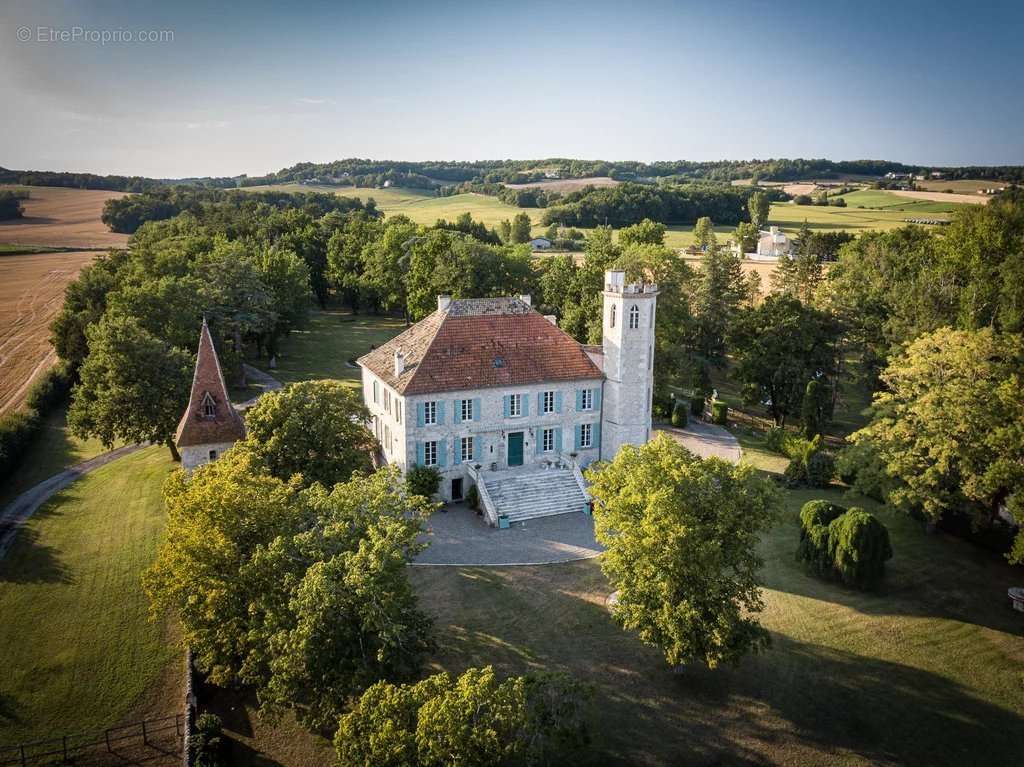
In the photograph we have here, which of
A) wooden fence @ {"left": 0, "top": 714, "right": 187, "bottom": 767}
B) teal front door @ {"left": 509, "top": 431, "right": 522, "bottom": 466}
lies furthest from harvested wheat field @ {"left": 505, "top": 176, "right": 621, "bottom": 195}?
wooden fence @ {"left": 0, "top": 714, "right": 187, "bottom": 767}

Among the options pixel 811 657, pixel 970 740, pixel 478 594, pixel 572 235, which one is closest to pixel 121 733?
pixel 478 594

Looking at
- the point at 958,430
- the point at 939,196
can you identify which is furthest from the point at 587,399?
the point at 939,196

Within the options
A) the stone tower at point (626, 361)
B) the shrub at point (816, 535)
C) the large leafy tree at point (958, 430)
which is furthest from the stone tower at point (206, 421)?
the large leafy tree at point (958, 430)

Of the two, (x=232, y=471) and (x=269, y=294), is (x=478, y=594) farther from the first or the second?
(x=269, y=294)

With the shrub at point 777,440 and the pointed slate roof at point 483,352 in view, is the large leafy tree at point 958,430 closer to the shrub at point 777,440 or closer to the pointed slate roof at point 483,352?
the shrub at point 777,440

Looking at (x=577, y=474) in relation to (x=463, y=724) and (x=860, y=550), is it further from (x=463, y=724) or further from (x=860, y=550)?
(x=463, y=724)
